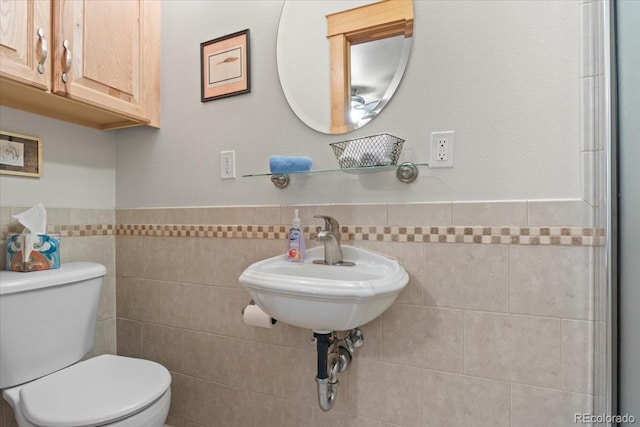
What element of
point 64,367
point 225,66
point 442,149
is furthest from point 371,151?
point 64,367

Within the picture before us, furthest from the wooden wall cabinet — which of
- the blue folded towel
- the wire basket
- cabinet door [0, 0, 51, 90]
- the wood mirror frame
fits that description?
the wire basket

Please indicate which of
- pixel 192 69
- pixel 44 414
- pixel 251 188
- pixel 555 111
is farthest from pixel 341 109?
pixel 44 414

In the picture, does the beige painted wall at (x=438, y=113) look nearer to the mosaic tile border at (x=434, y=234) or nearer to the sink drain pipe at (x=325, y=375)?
the mosaic tile border at (x=434, y=234)

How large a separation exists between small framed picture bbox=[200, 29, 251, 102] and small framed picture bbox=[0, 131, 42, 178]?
711mm

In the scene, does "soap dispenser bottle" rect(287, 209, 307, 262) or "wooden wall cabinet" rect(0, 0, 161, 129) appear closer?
"wooden wall cabinet" rect(0, 0, 161, 129)

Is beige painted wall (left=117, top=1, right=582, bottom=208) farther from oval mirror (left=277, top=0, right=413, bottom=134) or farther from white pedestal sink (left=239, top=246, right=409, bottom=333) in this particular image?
white pedestal sink (left=239, top=246, right=409, bottom=333)

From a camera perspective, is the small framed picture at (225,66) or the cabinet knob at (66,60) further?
the small framed picture at (225,66)

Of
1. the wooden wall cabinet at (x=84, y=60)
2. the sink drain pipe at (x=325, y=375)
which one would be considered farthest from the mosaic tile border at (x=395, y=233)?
the wooden wall cabinet at (x=84, y=60)

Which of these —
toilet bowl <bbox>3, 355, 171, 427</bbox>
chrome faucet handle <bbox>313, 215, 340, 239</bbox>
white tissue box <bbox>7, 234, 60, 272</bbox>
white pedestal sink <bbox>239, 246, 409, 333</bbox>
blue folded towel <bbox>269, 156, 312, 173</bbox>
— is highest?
blue folded towel <bbox>269, 156, 312, 173</bbox>

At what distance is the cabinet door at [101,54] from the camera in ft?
3.94

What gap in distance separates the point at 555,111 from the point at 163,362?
1821 mm

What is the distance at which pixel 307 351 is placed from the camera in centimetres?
126

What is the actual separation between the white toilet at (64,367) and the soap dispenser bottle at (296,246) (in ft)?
1.98

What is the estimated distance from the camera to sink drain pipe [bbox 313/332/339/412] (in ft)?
3.43
